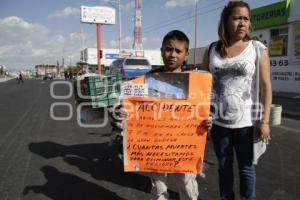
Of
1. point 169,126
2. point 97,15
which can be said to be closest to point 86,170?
point 169,126

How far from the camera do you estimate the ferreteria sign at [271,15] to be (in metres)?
18.2

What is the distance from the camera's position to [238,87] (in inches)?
109

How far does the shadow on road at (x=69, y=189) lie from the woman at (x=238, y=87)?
1.65m

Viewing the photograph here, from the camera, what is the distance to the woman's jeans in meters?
2.87

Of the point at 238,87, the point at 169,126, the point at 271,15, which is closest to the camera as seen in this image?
the point at 238,87

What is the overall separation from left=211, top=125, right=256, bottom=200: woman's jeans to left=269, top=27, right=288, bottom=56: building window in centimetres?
1696

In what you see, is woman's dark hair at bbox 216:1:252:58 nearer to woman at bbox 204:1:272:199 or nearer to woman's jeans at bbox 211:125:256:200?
woman at bbox 204:1:272:199

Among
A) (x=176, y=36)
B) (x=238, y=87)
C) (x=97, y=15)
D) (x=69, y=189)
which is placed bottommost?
(x=69, y=189)

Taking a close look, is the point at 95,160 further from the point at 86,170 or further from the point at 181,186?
the point at 181,186

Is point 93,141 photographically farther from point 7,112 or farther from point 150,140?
point 7,112

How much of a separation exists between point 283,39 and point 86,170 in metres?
16.6

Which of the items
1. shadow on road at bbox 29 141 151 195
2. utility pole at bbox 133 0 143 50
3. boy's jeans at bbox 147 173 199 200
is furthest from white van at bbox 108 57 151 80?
utility pole at bbox 133 0 143 50

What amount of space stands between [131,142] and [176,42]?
932 mm

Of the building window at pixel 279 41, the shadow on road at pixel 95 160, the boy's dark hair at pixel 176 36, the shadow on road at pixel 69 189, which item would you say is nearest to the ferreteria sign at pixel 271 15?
the building window at pixel 279 41
